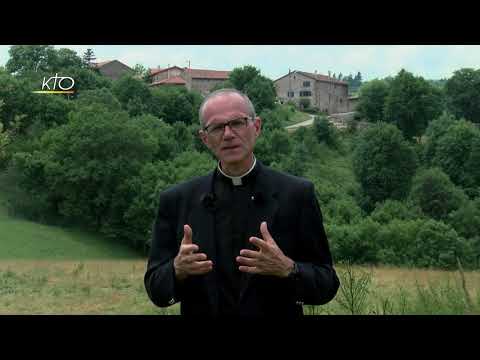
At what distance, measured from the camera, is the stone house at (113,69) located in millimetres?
55584

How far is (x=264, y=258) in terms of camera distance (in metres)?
1.70

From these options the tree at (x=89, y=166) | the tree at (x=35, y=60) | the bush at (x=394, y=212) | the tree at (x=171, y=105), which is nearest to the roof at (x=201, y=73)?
the tree at (x=171, y=105)

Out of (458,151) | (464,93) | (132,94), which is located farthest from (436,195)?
(132,94)

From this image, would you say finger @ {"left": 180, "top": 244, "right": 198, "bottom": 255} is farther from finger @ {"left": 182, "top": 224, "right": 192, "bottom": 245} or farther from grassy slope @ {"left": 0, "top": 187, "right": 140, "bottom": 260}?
grassy slope @ {"left": 0, "top": 187, "right": 140, "bottom": 260}

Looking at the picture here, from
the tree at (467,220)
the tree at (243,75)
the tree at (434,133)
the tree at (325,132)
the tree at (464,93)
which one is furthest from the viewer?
the tree at (464,93)

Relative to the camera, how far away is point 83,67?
4884 cm

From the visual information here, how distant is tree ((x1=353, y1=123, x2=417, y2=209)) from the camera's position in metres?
46.6

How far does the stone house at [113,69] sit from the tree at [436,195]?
30.3 metres

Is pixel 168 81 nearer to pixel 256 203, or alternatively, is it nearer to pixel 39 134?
pixel 39 134

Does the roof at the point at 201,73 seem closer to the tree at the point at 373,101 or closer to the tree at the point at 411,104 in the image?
the tree at the point at 373,101

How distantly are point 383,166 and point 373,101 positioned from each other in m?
17.6

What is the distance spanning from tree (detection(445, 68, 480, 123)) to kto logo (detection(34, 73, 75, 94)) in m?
37.6

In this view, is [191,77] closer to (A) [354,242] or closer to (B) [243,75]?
(B) [243,75]
